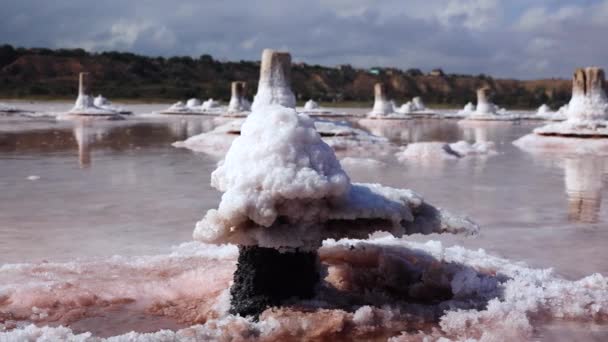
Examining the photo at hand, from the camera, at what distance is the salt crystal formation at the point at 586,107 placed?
1631 cm

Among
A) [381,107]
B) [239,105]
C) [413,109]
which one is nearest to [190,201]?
[239,105]

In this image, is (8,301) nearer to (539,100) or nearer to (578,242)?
(578,242)

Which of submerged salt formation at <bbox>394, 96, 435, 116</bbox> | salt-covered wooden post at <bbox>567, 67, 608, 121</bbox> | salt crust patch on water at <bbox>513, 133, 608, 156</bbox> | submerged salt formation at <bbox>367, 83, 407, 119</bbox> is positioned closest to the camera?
salt crust patch on water at <bbox>513, 133, 608, 156</bbox>

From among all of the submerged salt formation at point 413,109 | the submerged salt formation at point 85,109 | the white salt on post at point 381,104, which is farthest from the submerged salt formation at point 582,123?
the submerged salt formation at point 413,109

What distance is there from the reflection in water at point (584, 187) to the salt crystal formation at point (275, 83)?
5.66 metres

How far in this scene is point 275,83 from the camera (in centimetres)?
1448

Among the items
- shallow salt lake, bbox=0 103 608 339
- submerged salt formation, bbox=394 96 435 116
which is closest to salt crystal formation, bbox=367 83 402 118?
submerged salt formation, bbox=394 96 435 116

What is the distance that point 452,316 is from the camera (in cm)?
359

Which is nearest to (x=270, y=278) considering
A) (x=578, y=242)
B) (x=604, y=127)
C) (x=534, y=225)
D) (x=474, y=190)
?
(x=578, y=242)

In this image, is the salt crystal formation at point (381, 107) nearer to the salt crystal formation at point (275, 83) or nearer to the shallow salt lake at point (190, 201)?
the salt crystal formation at point (275, 83)

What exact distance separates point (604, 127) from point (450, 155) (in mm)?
5461

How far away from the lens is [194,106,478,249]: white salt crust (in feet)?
11.3

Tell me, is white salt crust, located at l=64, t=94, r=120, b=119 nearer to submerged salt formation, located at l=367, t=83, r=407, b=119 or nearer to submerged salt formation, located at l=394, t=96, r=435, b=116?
submerged salt formation, located at l=367, t=83, r=407, b=119

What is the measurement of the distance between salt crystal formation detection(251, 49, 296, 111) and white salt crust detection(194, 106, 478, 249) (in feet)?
34.0
